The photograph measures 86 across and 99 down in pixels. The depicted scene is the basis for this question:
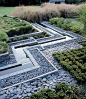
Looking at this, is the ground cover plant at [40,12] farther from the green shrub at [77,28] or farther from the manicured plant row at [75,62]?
the manicured plant row at [75,62]

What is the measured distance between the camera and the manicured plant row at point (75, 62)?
4.09 m

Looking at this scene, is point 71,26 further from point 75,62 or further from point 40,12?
point 75,62

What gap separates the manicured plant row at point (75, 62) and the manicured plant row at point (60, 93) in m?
0.50

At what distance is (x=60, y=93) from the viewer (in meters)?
3.37

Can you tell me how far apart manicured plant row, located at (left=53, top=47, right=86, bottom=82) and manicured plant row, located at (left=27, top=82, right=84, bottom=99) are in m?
0.50

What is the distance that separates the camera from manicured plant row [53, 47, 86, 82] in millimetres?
4090

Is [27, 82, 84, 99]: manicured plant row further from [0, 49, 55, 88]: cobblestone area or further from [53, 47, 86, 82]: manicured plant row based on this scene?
[0, 49, 55, 88]: cobblestone area

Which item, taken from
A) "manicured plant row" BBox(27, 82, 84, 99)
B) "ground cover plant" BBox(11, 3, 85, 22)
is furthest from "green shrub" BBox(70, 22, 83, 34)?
"manicured plant row" BBox(27, 82, 84, 99)

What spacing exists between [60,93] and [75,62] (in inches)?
76.7

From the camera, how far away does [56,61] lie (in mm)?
5230

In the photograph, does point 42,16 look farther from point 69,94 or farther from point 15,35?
point 69,94

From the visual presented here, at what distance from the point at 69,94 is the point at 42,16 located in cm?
1119

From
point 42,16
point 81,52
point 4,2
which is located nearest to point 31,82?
point 81,52

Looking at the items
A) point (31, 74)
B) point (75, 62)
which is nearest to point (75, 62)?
point (75, 62)
